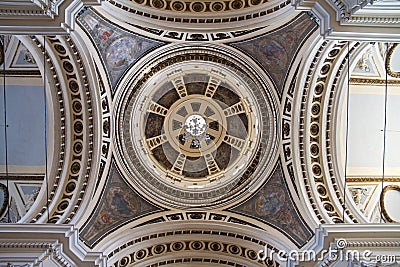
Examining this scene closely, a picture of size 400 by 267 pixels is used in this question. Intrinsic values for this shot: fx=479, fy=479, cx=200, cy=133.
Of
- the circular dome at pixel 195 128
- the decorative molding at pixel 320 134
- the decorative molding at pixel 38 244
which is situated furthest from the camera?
the circular dome at pixel 195 128

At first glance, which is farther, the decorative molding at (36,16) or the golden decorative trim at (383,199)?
the golden decorative trim at (383,199)

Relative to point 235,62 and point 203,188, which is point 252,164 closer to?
point 203,188

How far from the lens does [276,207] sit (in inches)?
548

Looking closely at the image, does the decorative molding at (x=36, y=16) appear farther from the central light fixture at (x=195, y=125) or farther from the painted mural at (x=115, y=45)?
the central light fixture at (x=195, y=125)

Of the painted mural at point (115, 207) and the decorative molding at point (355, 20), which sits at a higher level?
the decorative molding at point (355, 20)

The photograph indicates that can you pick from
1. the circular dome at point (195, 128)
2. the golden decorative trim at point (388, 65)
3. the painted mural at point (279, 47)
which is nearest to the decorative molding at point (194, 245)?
the circular dome at point (195, 128)

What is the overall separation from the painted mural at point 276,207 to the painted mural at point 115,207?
111 inches

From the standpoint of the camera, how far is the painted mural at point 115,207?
43.9ft

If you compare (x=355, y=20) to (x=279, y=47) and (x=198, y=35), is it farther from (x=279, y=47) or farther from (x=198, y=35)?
(x=198, y=35)

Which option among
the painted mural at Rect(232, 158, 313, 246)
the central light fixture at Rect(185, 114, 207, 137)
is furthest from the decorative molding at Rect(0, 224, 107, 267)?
the central light fixture at Rect(185, 114, 207, 137)

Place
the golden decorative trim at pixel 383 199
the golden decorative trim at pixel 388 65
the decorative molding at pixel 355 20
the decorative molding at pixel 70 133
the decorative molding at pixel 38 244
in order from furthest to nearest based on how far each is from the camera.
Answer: the golden decorative trim at pixel 383 199 → the golden decorative trim at pixel 388 65 → the decorative molding at pixel 70 133 → the decorative molding at pixel 38 244 → the decorative molding at pixel 355 20

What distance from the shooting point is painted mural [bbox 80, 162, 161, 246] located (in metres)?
13.4
